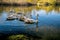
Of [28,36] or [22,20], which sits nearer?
[28,36]

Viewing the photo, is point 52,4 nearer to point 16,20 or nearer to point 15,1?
point 15,1

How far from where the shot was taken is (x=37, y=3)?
321ft

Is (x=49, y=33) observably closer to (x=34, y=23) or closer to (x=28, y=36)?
(x=28, y=36)

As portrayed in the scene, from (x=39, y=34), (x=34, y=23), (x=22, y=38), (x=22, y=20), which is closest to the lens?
(x=22, y=38)

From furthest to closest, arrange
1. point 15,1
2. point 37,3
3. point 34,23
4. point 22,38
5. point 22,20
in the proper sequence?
point 37,3 < point 15,1 < point 22,20 < point 34,23 < point 22,38

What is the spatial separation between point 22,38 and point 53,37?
5.35 meters

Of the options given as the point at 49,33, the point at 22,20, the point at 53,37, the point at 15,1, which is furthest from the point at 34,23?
the point at 15,1

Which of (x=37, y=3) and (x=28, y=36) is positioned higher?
(x=37, y=3)

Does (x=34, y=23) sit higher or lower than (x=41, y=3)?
lower

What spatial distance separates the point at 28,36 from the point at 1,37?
461cm

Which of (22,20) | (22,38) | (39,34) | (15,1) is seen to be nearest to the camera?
(22,38)

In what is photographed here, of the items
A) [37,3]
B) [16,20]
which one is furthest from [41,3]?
[16,20]

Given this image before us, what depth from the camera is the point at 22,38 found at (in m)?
27.6

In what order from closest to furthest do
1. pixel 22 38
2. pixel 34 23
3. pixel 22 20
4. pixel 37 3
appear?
pixel 22 38, pixel 34 23, pixel 22 20, pixel 37 3
